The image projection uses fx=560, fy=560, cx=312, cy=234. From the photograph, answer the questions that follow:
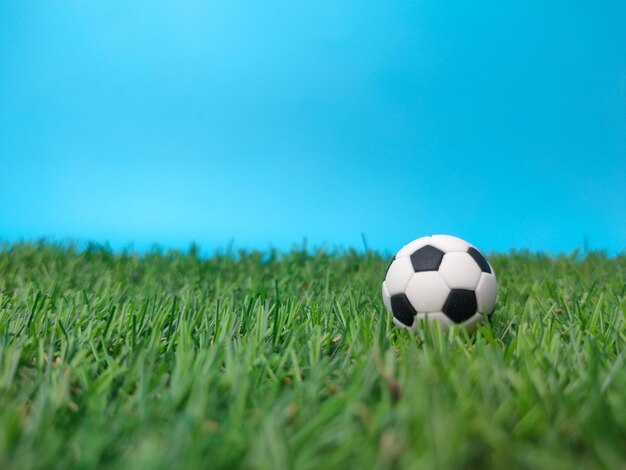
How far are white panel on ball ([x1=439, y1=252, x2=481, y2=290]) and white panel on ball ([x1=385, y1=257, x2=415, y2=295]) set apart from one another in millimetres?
147

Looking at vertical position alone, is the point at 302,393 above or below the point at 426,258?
below

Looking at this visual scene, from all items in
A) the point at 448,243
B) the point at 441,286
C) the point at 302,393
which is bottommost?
the point at 302,393

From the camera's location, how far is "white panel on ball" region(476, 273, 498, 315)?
8.00 feet

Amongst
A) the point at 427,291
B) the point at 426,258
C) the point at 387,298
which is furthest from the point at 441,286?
the point at 387,298

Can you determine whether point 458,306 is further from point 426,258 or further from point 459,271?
point 426,258

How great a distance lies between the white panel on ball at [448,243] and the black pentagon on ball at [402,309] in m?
0.31

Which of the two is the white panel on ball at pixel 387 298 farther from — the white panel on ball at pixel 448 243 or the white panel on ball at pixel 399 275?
the white panel on ball at pixel 448 243

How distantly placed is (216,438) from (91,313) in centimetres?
166

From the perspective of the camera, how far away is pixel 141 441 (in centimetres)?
120

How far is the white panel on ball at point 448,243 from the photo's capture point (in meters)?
2.58

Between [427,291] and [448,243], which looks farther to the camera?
[448,243]

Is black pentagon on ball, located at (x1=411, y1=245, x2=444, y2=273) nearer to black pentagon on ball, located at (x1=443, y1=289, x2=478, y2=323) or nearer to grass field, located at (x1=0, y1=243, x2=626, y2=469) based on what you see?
black pentagon on ball, located at (x1=443, y1=289, x2=478, y2=323)

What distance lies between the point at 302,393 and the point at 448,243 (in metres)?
1.35

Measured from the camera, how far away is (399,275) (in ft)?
8.32
